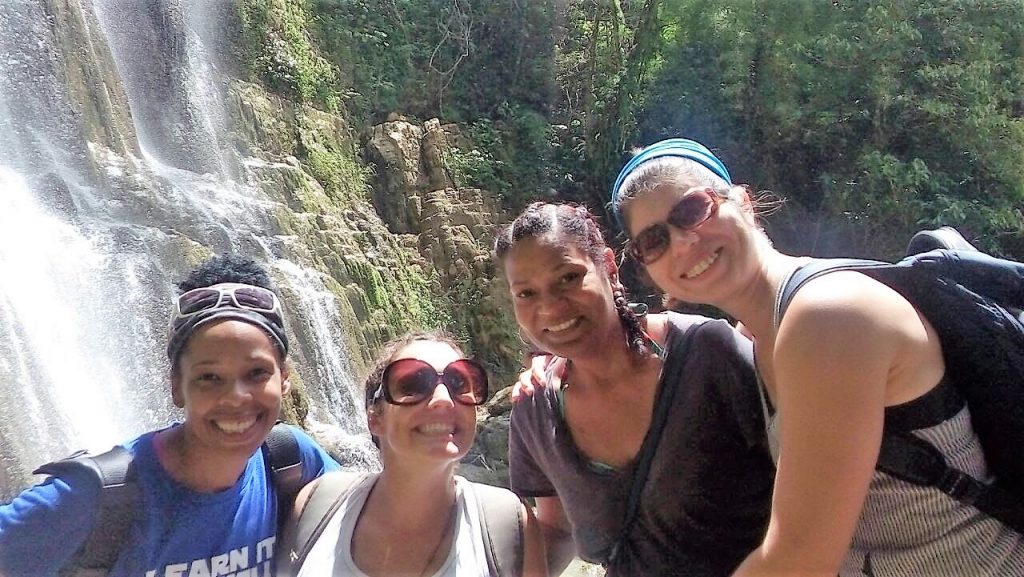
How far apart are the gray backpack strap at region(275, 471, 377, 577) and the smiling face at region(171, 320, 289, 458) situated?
183 millimetres

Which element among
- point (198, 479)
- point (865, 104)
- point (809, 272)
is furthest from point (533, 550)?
point (865, 104)

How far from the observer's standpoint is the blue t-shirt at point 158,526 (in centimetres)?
125

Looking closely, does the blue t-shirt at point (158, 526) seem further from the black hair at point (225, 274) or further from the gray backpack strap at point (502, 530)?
the gray backpack strap at point (502, 530)

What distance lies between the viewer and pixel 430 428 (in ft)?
4.86

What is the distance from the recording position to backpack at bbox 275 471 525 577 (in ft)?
4.70

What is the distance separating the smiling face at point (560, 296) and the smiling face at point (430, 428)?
9.4 inches

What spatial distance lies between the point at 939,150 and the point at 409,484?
11371mm

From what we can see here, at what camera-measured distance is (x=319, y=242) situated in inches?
359

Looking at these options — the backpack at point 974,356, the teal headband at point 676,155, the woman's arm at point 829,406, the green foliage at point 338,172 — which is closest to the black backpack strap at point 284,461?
the teal headband at point 676,155

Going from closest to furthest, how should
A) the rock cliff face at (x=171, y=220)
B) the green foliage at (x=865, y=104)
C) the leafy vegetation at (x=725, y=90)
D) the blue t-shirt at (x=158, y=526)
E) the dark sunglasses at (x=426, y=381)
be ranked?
the blue t-shirt at (x=158, y=526) → the dark sunglasses at (x=426, y=381) → the rock cliff face at (x=171, y=220) → the green foliage at (x=865, y=104) → the leafy vegetation at (x=725, y=90)

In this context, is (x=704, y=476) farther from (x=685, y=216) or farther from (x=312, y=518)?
(x=312, y=518)

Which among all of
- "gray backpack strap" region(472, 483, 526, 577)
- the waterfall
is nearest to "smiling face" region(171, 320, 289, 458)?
"gray backpack strap" region(472, 483, 526, 577)

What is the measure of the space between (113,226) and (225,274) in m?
5.69

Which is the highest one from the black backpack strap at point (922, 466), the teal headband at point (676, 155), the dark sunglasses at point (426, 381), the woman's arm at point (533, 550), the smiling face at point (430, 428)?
the teal headband at point (676, 155)
